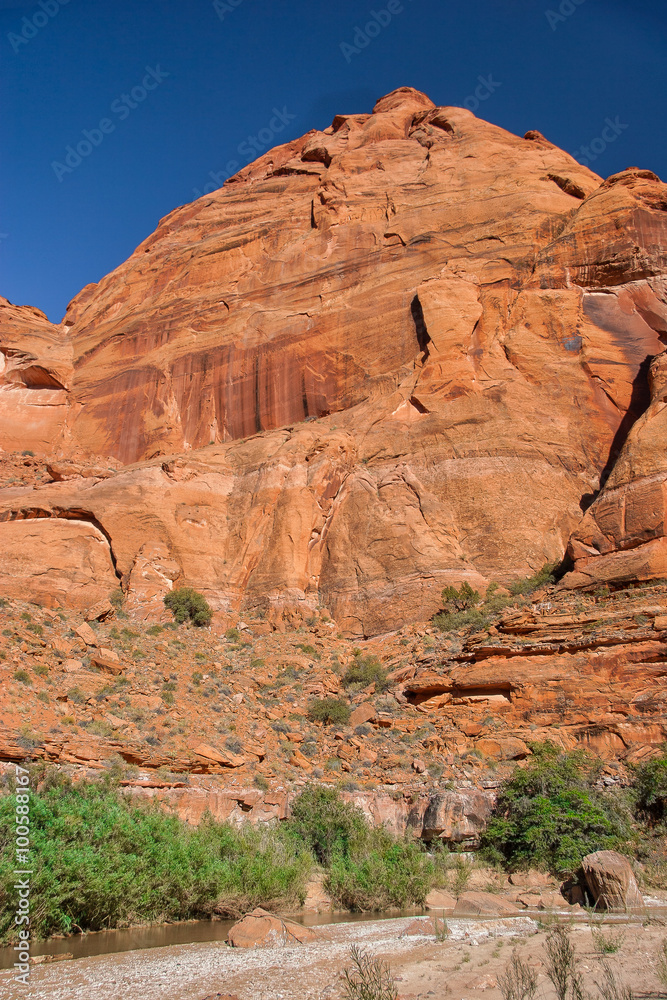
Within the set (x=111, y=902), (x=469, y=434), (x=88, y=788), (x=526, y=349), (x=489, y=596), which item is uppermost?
(x=526, y=349)

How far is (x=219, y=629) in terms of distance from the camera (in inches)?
1129

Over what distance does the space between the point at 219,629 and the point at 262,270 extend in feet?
81.9

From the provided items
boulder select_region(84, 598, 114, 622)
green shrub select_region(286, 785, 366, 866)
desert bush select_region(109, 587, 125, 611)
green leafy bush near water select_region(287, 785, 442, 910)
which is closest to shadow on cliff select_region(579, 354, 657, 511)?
green shrub select_region(286, 785, 366, 866)

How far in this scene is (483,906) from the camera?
12.5m

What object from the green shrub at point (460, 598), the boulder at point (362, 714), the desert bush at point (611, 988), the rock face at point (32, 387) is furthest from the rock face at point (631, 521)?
the rock face at point (32, 387)

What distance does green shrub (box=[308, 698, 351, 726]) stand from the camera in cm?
2209

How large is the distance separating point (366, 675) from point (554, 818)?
949 centimetres

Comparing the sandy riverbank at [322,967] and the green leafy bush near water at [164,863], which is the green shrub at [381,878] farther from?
the sandy riverbank at [322,967]

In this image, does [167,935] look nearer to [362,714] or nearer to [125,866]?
[125,866]

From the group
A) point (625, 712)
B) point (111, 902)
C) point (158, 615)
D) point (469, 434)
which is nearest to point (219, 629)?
point (158, 615)

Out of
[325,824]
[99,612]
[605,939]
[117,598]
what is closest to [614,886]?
[605,939]

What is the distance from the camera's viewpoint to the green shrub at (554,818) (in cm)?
1494

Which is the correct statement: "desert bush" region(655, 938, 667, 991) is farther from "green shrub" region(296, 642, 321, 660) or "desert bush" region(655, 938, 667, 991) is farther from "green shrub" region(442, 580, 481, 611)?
"green shrub" region(296, 642, 321, 660)

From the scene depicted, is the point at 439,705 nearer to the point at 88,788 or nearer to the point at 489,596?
the point at 489,596
